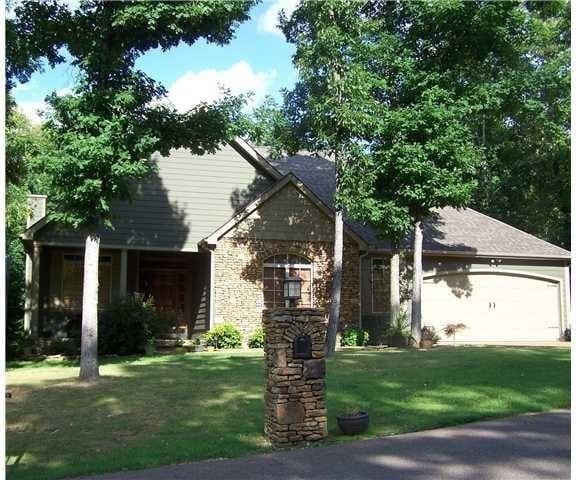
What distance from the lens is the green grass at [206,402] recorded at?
749 centimetres

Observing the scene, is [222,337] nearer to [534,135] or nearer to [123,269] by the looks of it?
[123,269]

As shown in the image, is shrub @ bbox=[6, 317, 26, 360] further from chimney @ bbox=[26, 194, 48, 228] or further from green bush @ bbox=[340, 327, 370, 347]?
green bush @ bbox=[340, 327, 370, 347]

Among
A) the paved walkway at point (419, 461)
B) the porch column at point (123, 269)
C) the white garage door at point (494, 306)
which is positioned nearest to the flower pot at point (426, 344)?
the white garage door at point (494, 306)

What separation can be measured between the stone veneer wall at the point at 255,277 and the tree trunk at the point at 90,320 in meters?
6.23

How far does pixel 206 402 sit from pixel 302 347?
295 cm

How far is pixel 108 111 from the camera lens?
1291 centimetres

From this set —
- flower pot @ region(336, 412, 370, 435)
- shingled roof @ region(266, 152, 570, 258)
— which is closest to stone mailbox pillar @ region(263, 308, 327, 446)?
flower pot @ region(336, 412, 370, 435)

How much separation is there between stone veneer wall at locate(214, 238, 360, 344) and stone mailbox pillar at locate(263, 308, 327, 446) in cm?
1156

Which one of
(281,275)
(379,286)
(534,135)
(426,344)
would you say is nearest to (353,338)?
(426,344)

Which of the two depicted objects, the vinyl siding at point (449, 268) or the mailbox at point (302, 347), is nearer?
the mailbox at point (302, 347)

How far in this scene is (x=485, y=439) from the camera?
7.48 meters

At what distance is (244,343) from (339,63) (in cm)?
822

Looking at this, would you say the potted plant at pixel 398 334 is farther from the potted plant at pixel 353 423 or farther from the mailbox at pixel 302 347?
the mailbox at pixel 302 347

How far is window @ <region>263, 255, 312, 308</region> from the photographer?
20.0 meters
